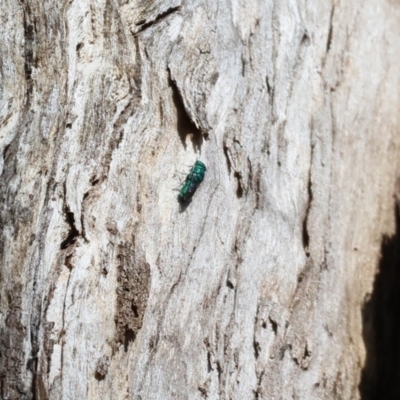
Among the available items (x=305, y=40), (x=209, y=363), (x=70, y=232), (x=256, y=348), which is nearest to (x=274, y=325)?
(x=256, y=348)

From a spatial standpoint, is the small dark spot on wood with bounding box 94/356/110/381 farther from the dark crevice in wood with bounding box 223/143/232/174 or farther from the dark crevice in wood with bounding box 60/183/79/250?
the dark crevice in wood with bounding box 223/143/232/174

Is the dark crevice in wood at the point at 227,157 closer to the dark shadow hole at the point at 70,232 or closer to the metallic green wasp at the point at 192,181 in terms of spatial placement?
the metallic green wasp at the point at 192,181

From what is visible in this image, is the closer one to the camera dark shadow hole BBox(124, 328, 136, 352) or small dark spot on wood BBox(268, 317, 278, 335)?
dark shadow hole BBox(124, 328, 136, 352)

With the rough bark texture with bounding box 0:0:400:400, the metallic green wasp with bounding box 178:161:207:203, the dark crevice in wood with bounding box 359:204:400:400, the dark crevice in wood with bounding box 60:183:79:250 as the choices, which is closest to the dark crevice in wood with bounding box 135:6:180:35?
the rough bark texture with bounding box 0:0:400:400

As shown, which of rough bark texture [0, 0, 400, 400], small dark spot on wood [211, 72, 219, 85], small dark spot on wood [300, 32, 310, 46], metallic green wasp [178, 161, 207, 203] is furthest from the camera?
small dark spot on wood [300, 32, 310, 46]

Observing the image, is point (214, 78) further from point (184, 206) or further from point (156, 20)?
point (184, 206)

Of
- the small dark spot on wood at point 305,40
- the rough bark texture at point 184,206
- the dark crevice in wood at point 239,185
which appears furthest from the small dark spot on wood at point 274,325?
the small dark spot on wood at point 305,40

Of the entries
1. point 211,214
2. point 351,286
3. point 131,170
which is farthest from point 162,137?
point 351,286
